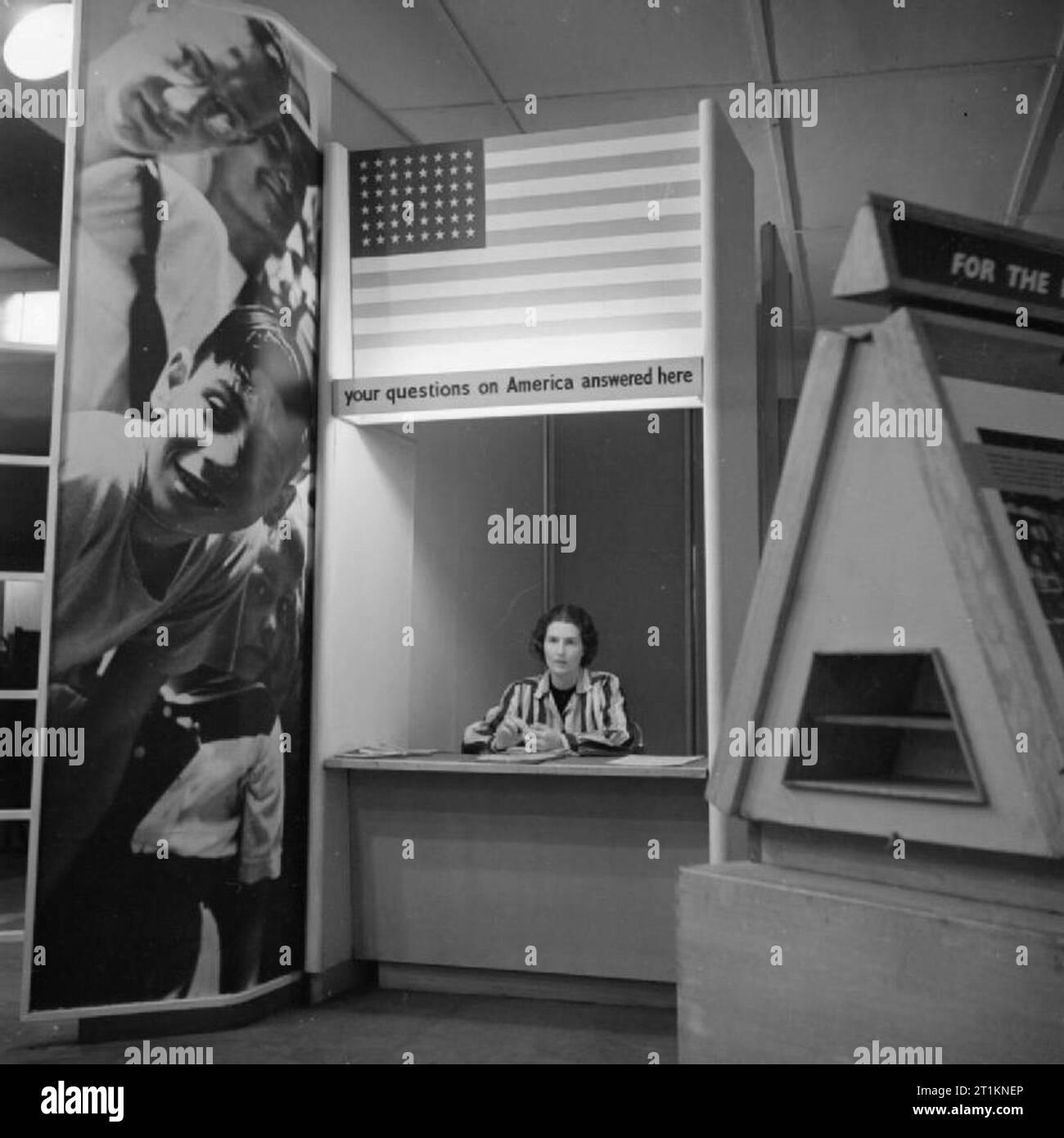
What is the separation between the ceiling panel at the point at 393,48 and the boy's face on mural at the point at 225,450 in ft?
5.28

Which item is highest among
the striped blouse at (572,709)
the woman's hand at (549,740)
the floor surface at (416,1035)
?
the striped blouse at (572,709)

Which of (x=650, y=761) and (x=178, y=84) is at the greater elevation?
(x=178, y=84)

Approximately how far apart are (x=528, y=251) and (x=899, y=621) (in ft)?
7.31

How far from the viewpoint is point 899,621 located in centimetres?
210

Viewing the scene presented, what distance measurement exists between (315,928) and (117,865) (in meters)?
0.72

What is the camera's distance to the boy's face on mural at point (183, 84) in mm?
3484

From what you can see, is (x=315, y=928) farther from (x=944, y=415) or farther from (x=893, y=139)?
(x=893, y=139)

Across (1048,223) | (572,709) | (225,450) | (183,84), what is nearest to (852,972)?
(225,450)

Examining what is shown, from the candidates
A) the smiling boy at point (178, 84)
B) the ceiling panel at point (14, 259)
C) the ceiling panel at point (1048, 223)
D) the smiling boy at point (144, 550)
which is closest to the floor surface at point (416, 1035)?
the smiling boy at point (144, 550)

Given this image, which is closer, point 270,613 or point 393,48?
point 270,613

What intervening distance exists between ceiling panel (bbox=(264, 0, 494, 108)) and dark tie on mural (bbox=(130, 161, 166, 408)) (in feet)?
4.42

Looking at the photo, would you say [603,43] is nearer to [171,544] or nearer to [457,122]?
[457,122]

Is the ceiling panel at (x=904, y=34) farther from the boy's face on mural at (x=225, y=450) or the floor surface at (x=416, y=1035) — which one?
the floor surface at (x=416, y=1035)
